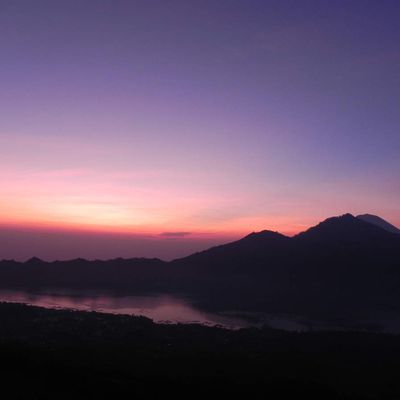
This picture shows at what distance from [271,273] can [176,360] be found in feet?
279

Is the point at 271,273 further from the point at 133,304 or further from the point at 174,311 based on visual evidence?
the point at 174,311

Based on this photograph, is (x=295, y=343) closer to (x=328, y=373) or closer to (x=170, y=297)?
(x=328, y=373)

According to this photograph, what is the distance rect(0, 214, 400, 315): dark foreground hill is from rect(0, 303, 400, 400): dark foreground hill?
124 ft

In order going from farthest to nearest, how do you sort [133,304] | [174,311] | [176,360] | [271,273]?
[271,273] < [133,304] < [174,311] < [176,360]

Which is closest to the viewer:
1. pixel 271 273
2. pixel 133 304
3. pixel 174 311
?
pixel 174 311

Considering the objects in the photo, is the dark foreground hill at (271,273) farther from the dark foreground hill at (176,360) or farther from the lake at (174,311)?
the dark foreground hill at (176,360)

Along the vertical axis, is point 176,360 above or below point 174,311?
below

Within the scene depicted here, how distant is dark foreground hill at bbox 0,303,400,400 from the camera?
21906mm

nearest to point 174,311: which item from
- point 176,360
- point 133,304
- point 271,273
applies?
point 133,304

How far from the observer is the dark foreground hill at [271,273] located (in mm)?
96750

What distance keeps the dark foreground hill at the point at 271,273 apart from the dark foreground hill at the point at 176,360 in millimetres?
37670

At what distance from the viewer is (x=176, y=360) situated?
33.1m

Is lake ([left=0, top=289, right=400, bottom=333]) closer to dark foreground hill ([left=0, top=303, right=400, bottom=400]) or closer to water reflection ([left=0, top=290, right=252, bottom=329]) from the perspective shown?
water reflection ([left=0, top=290, right=252, bottom=329])

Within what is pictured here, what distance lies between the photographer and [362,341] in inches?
1847
